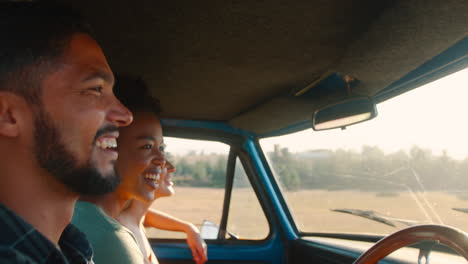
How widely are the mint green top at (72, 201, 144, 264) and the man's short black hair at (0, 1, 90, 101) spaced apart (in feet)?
2.86

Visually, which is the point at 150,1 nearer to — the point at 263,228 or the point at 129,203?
the point at 129,203

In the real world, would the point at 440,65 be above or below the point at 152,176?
above

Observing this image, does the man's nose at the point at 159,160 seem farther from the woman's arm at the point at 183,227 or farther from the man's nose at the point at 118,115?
the woman's arm at the point at 183,227

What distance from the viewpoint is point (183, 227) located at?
368cm

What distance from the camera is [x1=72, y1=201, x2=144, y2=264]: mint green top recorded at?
77.1 inches

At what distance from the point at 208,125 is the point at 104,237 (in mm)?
2259

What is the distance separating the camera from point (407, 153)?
109 inches

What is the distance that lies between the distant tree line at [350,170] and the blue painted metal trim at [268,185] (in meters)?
0.12

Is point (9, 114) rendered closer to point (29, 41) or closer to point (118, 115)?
point (29, 41)

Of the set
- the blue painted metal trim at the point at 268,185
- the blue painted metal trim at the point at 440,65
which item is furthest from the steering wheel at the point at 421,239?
the blue painted metal trim at the point at 268,185

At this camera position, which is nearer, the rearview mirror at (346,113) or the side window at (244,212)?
the rearview mirror at (346,113)

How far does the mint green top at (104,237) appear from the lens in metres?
1.96

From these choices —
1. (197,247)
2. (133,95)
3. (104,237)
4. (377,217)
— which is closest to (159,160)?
(133,95)

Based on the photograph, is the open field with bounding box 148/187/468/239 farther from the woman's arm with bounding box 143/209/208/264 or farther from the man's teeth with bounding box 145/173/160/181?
the man's teeth with bounding box 145/173/160/181
